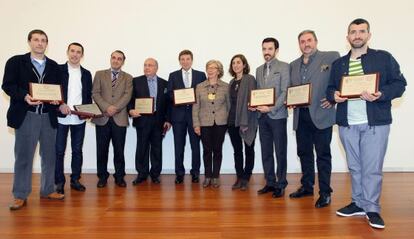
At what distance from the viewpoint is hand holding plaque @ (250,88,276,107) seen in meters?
3.62

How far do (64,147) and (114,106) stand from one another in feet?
2.42

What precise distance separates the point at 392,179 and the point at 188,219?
324 centimetres

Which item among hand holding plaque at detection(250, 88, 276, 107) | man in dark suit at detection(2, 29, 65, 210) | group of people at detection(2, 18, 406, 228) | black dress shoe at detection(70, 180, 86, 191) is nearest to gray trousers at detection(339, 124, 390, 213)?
group of people at detection(2, 18, 406, 228)

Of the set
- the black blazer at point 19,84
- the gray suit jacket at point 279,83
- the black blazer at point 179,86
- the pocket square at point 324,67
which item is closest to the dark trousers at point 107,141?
the black blazer at point 179,86

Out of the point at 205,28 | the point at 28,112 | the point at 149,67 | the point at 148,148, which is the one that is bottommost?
the point at 148,148

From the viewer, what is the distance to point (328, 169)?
3309 millimetres

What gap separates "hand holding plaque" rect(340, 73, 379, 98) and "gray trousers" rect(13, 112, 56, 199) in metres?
2.81

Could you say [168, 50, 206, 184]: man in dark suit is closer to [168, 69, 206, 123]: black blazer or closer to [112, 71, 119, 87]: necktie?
[168, 69, 206, 123]: black blazer

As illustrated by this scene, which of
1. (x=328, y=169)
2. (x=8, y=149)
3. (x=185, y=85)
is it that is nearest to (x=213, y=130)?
(x=185, y=85)

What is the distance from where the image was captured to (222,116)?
407 cm

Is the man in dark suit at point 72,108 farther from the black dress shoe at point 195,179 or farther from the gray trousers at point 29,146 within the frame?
the black dress shoe at point 195,179

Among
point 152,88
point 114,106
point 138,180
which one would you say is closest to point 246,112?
point 152,88

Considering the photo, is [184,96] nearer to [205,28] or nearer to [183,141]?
[183,141]

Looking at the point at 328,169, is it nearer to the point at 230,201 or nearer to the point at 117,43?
the point at 230,201
